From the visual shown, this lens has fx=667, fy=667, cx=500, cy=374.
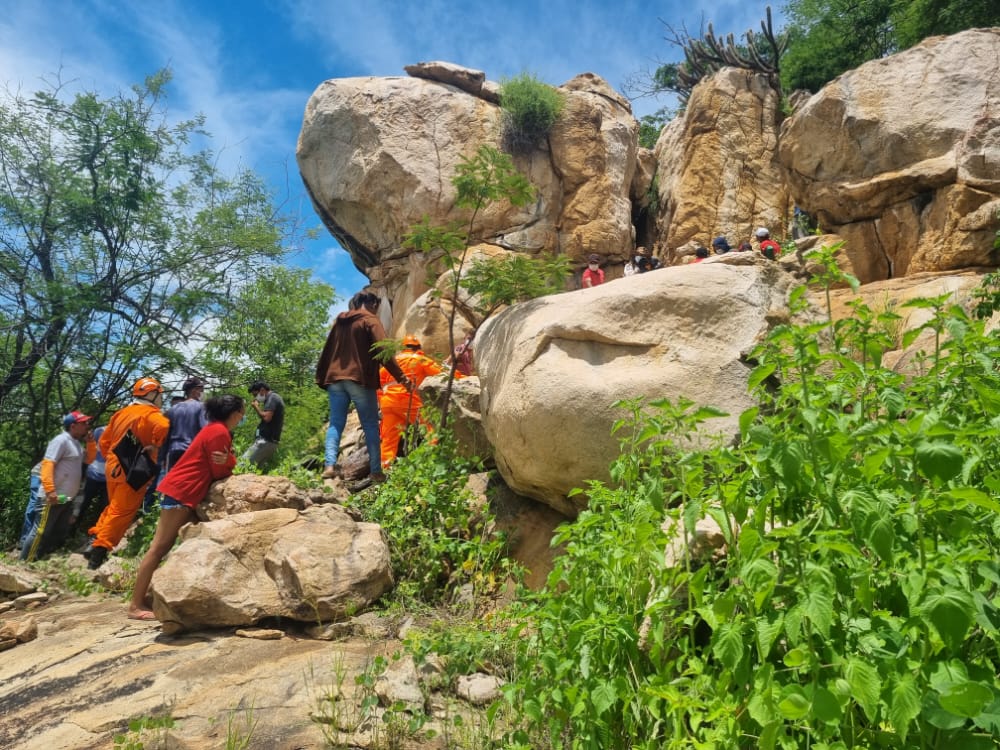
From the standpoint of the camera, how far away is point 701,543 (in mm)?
2531

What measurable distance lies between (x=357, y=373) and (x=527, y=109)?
9.65 meters

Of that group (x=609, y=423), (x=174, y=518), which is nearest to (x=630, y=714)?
(x=609, y=423)

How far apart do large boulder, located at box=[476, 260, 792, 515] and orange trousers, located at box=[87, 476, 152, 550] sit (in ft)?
13.3

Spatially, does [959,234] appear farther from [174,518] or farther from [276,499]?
[174,518]

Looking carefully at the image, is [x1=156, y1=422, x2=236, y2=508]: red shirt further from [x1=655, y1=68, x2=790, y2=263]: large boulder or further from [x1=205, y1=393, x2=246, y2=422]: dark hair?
[x1=655, y1=68, x2=790, y2=263]: large boulder

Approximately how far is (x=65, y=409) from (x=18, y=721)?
749cm

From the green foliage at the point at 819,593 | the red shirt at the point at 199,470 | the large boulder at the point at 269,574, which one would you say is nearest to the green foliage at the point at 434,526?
the large boulder at the point at 269,574

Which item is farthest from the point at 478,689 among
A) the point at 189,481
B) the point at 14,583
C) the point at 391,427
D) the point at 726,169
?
the point at 726,169

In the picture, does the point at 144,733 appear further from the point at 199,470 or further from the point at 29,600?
the point at 29,600

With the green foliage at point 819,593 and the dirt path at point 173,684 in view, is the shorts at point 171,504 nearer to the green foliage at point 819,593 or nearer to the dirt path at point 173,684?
the dirt path at point 173,684

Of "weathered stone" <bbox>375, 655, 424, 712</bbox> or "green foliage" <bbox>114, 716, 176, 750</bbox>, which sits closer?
"green foliage" <bbox>114, 716, 176, 750</bbox>

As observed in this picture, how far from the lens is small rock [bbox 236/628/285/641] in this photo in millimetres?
3783

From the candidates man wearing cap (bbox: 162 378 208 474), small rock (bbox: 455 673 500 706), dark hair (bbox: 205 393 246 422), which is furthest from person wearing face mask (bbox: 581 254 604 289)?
small rock (bbox: 455 673 500 706)

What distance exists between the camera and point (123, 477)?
6.44m
